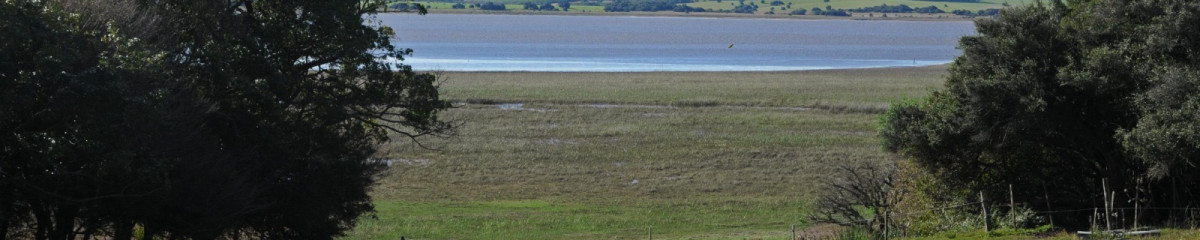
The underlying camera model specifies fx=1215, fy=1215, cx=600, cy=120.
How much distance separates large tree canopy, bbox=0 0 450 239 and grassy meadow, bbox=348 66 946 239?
5676 millimetres

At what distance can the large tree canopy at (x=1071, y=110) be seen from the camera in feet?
64.3

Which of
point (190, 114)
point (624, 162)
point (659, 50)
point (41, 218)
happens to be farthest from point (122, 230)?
point (659, 50)

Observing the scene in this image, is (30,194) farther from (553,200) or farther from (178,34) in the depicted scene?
(553,200)

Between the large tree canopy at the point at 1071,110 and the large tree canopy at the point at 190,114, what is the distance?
974 centimetres

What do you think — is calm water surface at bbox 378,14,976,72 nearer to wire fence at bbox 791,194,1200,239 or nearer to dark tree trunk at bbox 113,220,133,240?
wire fence at bbox 791,194,1200,239

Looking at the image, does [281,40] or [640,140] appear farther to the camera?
[640,140]

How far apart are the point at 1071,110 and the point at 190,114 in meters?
15.0

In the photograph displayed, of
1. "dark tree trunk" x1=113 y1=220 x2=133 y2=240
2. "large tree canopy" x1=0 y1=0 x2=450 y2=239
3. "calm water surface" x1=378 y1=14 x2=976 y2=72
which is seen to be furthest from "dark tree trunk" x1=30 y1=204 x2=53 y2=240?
"calm water surface" x1=378 y1=14 x2=976 y2=72

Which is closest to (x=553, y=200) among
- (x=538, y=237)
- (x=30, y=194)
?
(x=538, y=237)

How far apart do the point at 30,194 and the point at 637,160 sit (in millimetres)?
25680

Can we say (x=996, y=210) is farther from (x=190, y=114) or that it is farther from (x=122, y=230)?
(x=122, y=230)

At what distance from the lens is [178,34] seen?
→ 63.9ft

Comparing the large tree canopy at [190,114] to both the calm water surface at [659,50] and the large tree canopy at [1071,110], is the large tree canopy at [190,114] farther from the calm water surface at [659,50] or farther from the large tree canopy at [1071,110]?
the calm water surface at [659,50]

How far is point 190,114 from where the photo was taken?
17344 millimetres
